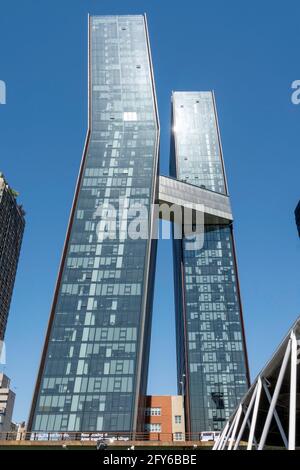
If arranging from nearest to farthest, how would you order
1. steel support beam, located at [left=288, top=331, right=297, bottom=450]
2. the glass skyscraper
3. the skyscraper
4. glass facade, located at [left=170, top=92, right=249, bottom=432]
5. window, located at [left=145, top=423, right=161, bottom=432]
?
steel support beam, located at [left=288, top=331, right=297, bottom=450], the glass skyscraper, window, located at [left=145, top=423, right=161, bottom=432], glass facade, located at [left=170, top=92, right=249, bottom=432], the skyscraper

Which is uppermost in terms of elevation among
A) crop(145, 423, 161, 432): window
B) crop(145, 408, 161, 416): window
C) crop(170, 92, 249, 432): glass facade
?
crop(170, 92, 249, 432): glass facade

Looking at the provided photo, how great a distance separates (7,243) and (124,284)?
65111 mm

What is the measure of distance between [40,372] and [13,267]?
75.3 metres

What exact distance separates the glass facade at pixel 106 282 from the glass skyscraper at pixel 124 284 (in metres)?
0.29

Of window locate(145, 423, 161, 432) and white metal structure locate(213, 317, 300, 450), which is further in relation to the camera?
window locate(145, 423, 161, 432)

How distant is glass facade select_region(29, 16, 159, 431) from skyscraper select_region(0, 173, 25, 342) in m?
34.6

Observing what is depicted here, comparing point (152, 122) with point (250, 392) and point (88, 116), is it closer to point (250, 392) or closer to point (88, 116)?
point (88, 116)

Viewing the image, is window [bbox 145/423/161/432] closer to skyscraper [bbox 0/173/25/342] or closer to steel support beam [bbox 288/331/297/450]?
skyscraper [bbox 0/173/25/342]

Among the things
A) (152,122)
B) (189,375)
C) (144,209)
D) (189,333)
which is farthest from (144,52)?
(189,375)

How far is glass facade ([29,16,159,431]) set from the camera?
91562mm

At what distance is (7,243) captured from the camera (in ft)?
510

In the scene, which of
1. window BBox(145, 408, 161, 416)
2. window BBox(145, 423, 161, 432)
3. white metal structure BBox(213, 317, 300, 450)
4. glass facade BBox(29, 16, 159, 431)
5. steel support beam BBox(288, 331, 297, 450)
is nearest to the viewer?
steel support beam BBox(288, 331, 297, 450)

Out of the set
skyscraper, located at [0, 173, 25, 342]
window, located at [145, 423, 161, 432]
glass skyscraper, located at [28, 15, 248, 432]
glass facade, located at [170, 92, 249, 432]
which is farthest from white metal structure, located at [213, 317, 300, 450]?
skyscraper, located at [0, 173, 25, 342]

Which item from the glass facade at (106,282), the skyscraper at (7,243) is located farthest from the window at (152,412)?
the skyscraper at (7,243)
